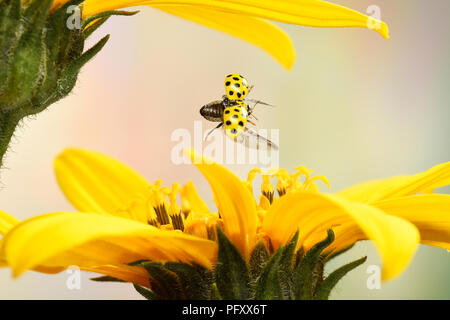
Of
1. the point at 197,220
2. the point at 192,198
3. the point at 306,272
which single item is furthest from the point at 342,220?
the point at 192,198

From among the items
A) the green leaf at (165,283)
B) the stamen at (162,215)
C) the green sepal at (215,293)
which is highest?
the stamen at (162,215)

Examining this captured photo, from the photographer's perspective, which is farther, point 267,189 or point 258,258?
point 267,189

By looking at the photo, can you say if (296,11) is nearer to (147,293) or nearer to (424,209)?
(424,209)

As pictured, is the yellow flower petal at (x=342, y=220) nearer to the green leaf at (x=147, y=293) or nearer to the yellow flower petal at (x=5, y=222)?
the green leaf at (x=147, y=293)

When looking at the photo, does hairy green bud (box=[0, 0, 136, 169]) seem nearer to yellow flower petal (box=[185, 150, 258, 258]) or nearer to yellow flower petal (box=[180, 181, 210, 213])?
yellow flower petal (box=[185, 150, 258, 258])

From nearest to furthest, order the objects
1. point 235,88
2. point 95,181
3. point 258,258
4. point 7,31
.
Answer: point 7,31
point 258,258
point 235,88
point 95,181

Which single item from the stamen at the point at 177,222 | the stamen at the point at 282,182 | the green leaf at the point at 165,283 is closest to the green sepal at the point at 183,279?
the green leaf at the point at 165,283
